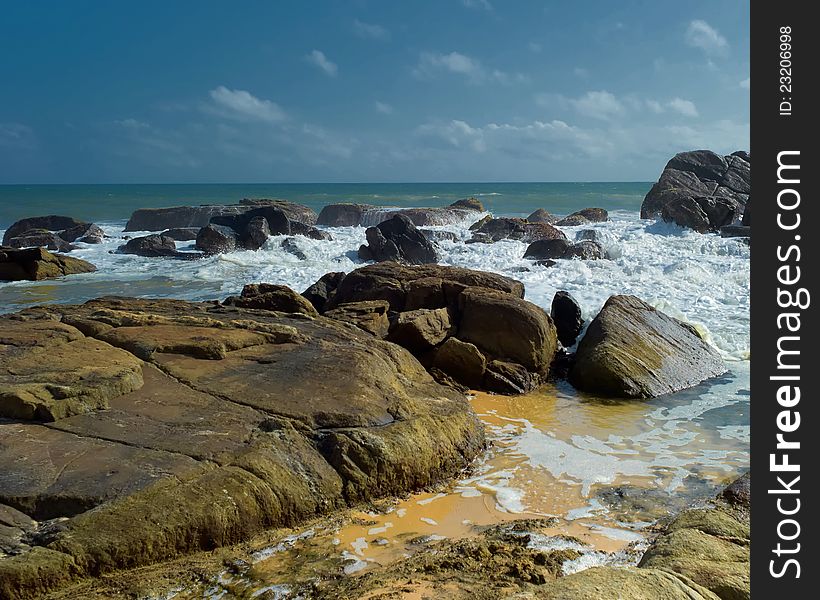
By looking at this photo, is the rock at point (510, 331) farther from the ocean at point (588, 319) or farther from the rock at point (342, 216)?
the rock at point (342, 216)

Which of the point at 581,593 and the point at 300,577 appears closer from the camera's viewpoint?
the point at 581,593

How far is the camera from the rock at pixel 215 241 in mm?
22625

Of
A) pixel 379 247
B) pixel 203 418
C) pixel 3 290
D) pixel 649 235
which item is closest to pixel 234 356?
pixel 203 418

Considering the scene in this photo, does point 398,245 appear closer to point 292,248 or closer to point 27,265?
point 292,248

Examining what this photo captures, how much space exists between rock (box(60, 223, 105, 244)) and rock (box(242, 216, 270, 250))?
7.86 metres

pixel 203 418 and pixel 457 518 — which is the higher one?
pixel 203 418

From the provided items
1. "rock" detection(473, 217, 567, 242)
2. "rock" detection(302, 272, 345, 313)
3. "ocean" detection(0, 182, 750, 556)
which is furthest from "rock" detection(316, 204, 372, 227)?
"rock" detection(302, 272, 345, 313)

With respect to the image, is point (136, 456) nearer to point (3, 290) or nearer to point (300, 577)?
point (300, 577)

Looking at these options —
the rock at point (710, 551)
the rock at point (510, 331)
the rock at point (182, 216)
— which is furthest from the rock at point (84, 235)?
the rock at point (710, 551)

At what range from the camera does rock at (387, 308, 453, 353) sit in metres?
8.21

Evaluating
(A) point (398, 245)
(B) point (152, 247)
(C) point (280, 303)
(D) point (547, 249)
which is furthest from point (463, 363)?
(B) point (152, 247)

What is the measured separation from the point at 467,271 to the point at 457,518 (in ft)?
20.2

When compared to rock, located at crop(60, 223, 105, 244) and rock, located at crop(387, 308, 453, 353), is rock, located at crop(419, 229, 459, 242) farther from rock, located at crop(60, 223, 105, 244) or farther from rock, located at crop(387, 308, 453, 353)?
rock, located at crop(387, 308, 453, 353)
